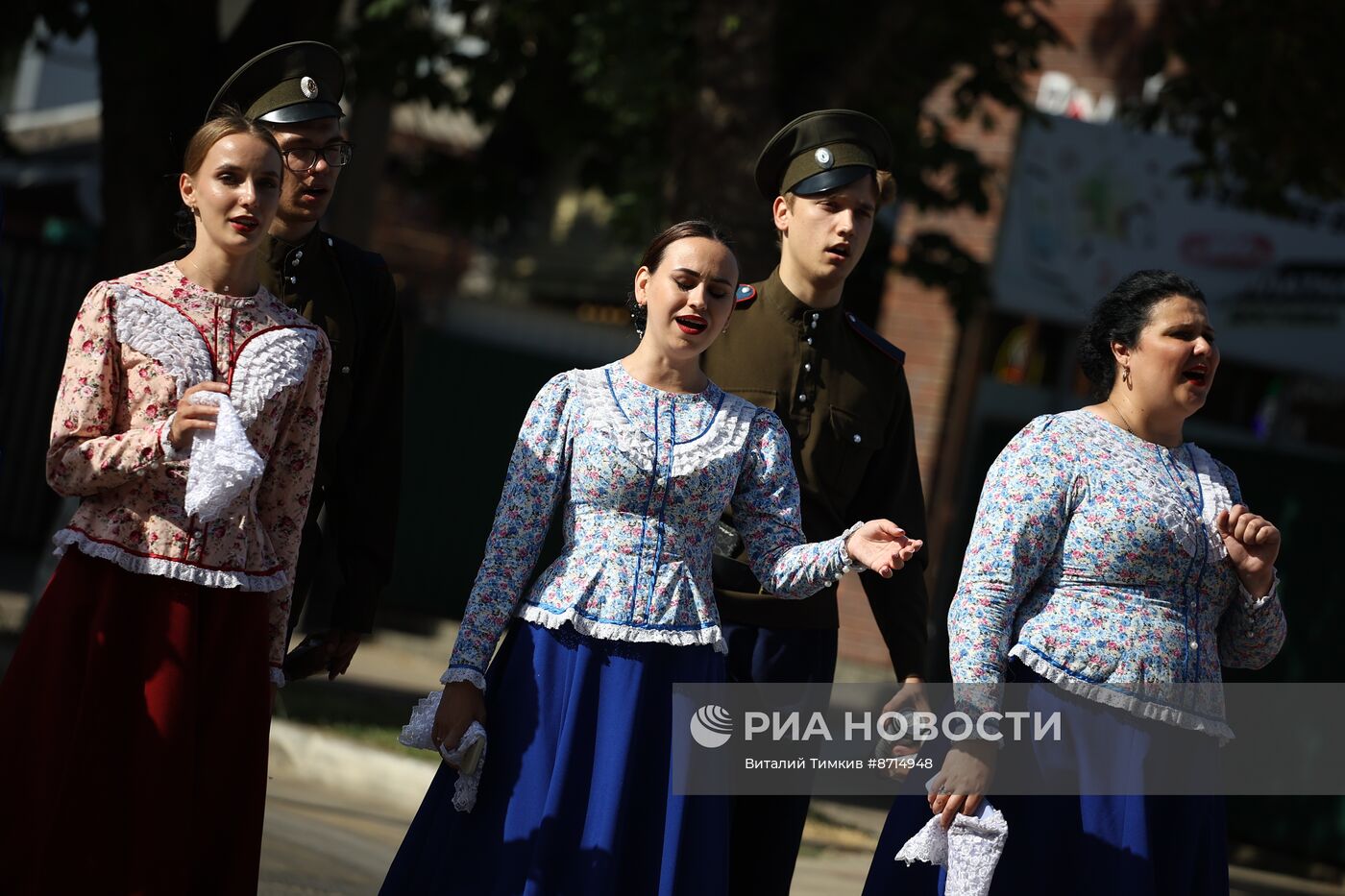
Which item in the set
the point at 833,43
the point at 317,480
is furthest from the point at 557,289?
the point at 317,480

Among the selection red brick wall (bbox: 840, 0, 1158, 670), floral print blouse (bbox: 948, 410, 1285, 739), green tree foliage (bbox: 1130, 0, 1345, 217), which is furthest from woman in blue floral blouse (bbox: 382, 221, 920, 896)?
red brick wall (bbox: 840, 0, 1158, 670)

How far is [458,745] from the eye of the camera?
3.76 meters

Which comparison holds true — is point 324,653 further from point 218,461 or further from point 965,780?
point 965,780

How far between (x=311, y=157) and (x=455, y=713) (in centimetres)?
144

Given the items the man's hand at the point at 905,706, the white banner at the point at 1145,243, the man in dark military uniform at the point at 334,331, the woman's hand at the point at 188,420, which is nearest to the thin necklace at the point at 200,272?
the woman's hand at the point at 188,420

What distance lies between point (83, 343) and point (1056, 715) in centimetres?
229

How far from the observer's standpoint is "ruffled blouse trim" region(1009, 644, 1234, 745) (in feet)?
12.5

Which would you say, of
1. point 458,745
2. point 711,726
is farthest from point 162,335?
point 711,726

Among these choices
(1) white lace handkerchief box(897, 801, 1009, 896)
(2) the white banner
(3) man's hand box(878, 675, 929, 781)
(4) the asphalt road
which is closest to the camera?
(1) white lace handkerchief box(897, 801, 1009, 896)

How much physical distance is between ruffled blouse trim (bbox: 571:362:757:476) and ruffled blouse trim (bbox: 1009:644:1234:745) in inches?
32.1

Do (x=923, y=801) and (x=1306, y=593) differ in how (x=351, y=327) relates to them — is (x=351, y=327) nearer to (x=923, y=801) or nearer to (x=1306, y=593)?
(x=923, y=801)

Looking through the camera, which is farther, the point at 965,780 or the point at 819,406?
the point at 819,406

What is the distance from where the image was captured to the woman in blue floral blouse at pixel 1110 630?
3.80m

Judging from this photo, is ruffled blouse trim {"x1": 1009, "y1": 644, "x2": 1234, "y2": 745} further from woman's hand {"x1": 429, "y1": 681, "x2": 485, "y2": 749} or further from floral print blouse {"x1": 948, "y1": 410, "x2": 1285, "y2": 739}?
woman's hand {"x1": 429, "y1": 681, "x2": 485, "y2": 749}
